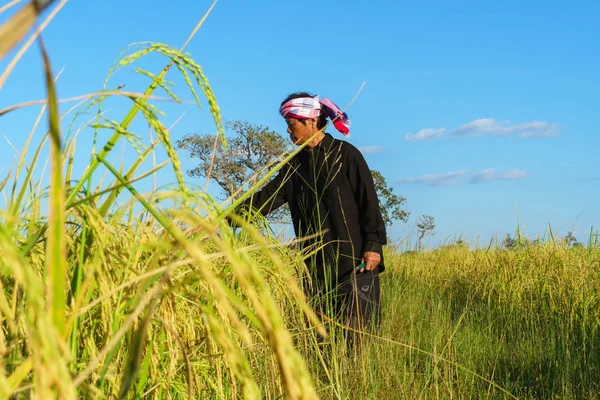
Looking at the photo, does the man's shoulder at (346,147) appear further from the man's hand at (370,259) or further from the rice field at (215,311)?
the rice field at (215,311)

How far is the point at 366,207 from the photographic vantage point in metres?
4.30

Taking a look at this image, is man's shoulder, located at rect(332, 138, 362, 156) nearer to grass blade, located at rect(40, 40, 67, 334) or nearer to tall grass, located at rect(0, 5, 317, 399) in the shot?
tall grass, located at rect(0, 5, 317, 399)

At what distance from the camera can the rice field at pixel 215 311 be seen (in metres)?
0.50

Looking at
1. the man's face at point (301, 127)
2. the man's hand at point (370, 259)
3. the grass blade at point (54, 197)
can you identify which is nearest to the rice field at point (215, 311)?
the grass blade at point (54, 197)

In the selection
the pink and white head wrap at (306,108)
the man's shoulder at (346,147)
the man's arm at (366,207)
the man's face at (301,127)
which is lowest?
the man's arm at (366,207)

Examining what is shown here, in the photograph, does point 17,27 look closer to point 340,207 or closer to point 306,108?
point 306,108

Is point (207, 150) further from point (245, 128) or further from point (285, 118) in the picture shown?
point (285, 118)

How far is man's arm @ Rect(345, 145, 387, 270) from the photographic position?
4.21 m

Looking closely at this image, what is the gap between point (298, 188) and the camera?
4.55 m

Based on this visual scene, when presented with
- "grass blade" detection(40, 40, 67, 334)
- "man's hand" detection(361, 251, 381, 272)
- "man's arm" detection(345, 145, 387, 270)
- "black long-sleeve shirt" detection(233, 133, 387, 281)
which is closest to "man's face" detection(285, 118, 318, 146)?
"black long-sleeve shirt" detection(233, 133, 387, 281)

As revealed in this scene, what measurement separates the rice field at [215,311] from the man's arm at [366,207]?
1.62 feet

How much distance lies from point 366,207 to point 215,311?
9.24ft

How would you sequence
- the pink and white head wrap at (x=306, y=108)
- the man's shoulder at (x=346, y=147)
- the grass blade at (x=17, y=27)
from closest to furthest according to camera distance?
the grass blade at (x=17, y=27) → the pink and white head wrap at (x=306, y=108) → the man's shoulder at (x=346, y=147)

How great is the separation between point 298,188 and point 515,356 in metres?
1.86
